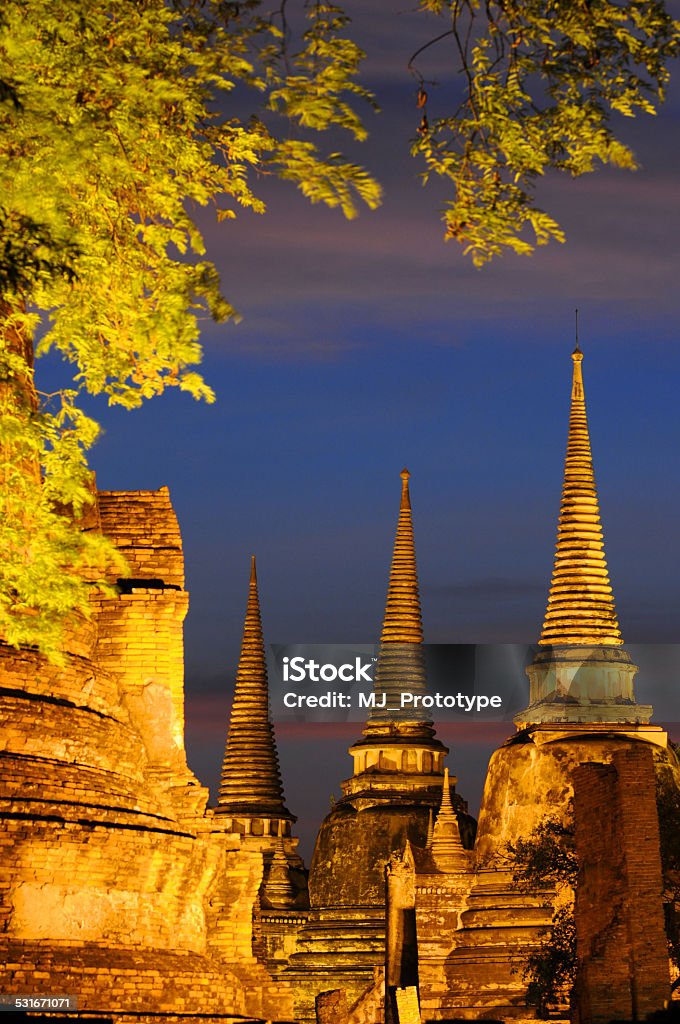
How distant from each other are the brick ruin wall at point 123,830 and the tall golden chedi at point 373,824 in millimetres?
33163

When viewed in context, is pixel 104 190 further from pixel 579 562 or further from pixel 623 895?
pixel 579 562

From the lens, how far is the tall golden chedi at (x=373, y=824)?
54028 mm

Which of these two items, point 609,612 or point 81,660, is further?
point 609,612

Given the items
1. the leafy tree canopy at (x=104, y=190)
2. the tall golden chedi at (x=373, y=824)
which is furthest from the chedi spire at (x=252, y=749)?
the leafy tree canopy at (x=104, y=190)

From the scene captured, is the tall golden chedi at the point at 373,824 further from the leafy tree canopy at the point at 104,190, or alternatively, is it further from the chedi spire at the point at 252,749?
the leafy tree canopy at the point at 104,190

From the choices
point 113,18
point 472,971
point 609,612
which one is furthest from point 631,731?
point 113,18

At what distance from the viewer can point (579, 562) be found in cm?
Answer: 4959

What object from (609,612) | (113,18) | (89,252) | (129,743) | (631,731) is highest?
(609,612)

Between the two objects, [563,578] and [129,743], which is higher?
[563,578]

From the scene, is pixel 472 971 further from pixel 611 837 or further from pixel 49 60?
pixel 49 60

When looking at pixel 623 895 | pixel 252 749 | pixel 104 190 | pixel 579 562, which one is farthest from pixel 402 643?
pixel 104 190

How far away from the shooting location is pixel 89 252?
44.7 ft

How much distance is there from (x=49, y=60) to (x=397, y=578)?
50551mm

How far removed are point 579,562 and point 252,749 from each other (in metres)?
17.4
